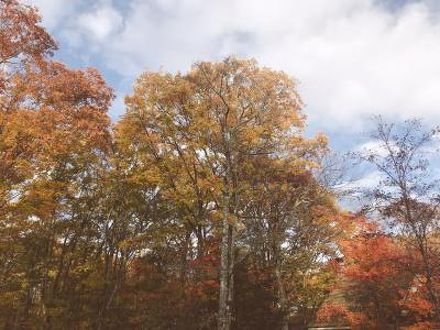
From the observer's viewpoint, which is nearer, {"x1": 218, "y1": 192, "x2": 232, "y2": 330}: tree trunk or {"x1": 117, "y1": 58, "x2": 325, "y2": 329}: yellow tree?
{"x1": 218, "y1": 192, "x2": 232, "y2": 330}: tree trunk

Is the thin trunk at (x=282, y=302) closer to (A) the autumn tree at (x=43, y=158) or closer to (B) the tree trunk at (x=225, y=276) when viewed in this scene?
(B) the tree trunk at (x=225, y=276)

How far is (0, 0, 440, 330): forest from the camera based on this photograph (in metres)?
15.1

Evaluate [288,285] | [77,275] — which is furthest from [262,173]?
[77,275]

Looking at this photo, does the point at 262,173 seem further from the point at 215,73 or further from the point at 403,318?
the point at 403,318

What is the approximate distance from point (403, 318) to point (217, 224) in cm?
1456

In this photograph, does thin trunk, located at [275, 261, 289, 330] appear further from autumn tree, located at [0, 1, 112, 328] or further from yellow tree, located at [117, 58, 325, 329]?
autumn tree, located at [0, 1, 112, 328]

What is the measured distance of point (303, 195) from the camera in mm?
20797

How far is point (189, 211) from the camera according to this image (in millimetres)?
20766

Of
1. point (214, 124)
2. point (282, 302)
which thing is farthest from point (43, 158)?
point (282, 302)

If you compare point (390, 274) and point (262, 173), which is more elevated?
point (262, 173)

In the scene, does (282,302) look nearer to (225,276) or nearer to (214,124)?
(225,276)

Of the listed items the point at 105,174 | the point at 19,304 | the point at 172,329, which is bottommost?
the point at 172,329

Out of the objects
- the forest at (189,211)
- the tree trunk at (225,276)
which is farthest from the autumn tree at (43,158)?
the tree trunk at (225,276)

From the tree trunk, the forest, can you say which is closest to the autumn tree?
the forest
